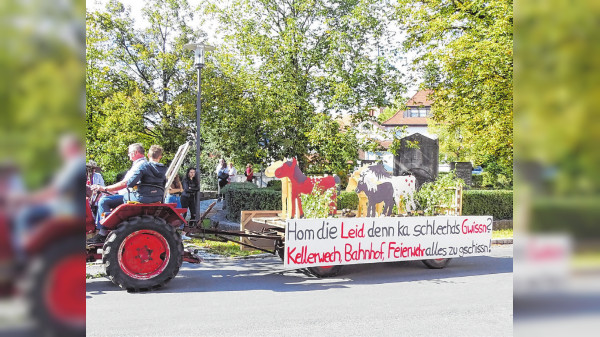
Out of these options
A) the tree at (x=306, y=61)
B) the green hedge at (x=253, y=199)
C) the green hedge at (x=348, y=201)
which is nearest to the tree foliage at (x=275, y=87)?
the tree at (x=306, y=61)

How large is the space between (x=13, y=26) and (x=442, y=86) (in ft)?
55.5

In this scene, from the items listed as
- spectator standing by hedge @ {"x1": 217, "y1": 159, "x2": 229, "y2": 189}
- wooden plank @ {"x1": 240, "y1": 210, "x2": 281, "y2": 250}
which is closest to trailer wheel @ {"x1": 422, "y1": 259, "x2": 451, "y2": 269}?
wooden plank @ {"x1": 240, "y1": 210, "x2": 281, "y2": 250}

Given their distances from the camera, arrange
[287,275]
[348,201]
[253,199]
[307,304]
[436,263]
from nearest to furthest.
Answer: [307,304], [287,275], [436,263], [253,199], [348,201]

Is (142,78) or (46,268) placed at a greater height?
(142,78)

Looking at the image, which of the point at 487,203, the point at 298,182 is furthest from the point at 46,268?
the point at 487,203

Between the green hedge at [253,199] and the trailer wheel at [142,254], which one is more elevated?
the green hedge at [253,199]

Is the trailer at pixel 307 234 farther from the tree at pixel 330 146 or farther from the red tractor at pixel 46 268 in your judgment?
the tree at pixel 330 146

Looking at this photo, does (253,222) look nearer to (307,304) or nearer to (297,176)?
(297,176)

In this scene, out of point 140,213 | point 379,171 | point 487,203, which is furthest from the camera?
point 487,203

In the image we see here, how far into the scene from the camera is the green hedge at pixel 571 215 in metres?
0.72

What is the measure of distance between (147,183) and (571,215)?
6350mm

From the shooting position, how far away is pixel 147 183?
662cm

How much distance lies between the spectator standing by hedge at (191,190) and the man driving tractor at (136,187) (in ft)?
15.2

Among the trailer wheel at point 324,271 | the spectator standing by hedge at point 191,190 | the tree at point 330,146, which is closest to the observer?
the trailer wheel at point 324,271
